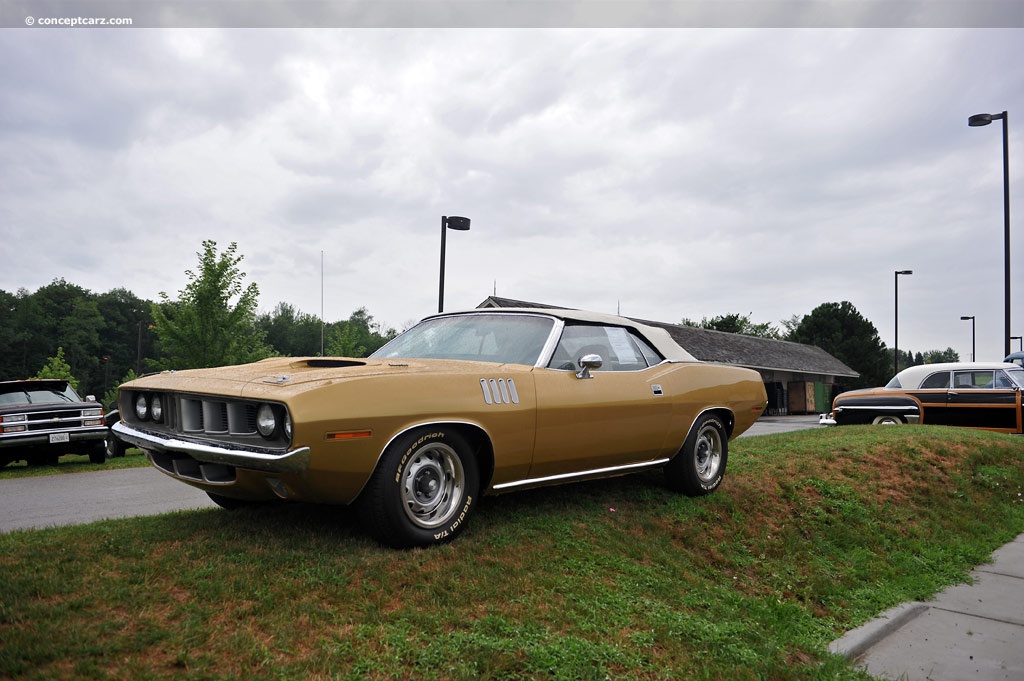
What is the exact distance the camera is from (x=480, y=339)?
520cm

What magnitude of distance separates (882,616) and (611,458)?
210 centimetres

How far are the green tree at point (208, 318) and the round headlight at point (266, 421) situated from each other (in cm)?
1782

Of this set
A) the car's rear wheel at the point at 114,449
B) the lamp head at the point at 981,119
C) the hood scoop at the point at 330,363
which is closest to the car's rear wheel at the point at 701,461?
the hood scoop at the point at 330,363

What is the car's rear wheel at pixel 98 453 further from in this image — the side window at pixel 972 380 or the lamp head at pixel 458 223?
the side window at pixel 972 380

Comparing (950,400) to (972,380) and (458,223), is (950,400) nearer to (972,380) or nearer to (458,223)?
(972,380)

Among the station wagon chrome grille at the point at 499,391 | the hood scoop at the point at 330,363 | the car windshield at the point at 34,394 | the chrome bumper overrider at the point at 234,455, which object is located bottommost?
the car windshield at the point at 34,394

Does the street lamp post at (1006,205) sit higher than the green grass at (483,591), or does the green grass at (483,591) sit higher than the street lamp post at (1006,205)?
the street lamp post at (1006,205)

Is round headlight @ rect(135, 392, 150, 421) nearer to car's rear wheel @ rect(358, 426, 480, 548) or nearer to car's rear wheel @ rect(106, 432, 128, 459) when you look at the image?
car's rear wheel @ rect(358, 426, 480, 548)

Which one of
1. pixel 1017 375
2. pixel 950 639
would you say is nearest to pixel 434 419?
pixel 950 639

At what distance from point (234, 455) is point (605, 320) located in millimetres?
3066

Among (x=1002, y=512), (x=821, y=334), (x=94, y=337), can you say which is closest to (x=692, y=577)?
(x=1002, y=512)

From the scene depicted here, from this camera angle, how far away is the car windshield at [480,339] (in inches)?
196

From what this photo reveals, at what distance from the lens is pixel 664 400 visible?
5.54 metres

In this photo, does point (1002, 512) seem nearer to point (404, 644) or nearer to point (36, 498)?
point (404, 644)
